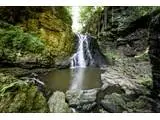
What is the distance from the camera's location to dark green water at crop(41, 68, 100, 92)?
2129 millimetres

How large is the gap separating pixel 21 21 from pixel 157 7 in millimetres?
1210

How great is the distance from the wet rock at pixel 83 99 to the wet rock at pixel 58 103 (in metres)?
0.05

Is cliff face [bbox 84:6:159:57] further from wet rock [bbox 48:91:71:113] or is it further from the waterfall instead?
wet rock [bbox 48:91:71:113]

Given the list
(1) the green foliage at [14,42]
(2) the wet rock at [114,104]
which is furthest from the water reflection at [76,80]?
(1) the green foliage at [14,42]

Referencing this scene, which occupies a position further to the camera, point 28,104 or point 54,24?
point 54,24

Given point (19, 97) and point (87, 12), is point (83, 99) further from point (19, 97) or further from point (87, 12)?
point (87, 12)

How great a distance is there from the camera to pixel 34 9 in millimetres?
2219

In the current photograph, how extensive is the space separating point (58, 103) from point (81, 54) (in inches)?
18.7

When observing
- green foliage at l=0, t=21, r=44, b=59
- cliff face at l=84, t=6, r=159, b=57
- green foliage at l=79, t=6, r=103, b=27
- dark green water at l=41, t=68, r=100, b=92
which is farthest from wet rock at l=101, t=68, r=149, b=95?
green foliage at l=0, t=21, r=44, b=59

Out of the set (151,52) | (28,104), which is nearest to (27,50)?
(28,104)

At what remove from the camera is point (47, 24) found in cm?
223

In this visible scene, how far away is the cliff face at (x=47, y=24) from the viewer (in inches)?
86.4

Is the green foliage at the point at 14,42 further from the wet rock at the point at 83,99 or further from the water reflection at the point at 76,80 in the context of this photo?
the wet rock at the point at 83,99

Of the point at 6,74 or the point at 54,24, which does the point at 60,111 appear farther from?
the point at 54,24
